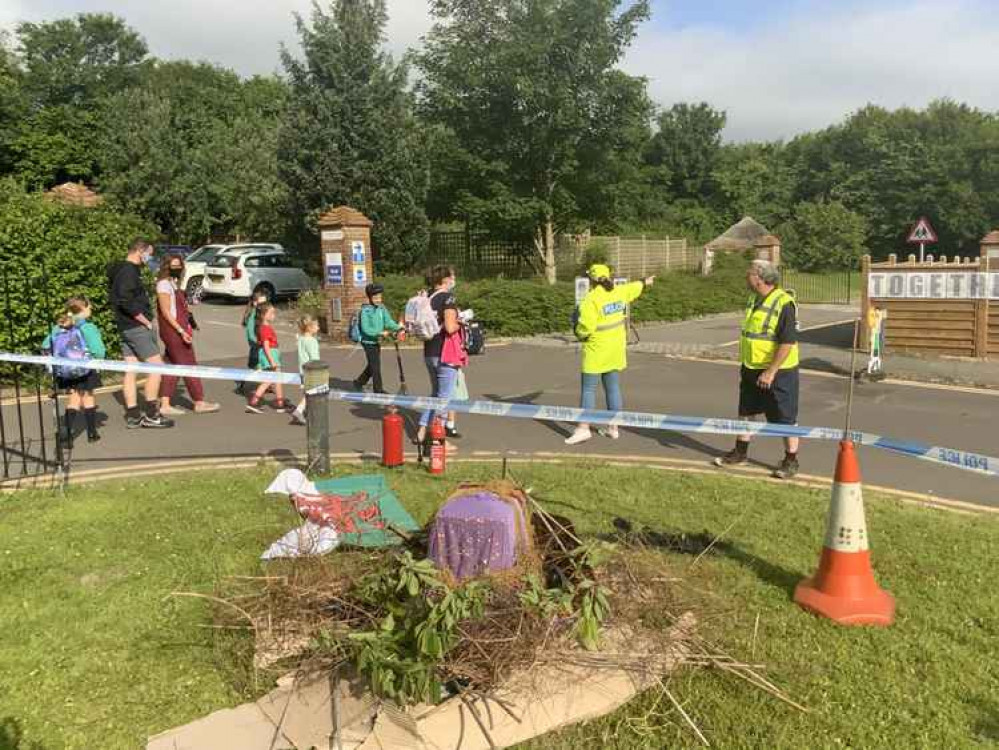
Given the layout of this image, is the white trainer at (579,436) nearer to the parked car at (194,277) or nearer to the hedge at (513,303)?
the hedge at (513,303)

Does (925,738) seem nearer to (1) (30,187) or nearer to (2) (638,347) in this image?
(2) (638,347)

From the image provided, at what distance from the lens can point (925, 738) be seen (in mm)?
3146

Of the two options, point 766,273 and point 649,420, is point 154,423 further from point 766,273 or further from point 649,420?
point 766,273

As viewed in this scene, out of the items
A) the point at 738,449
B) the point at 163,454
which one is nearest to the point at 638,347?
the point at 738,449

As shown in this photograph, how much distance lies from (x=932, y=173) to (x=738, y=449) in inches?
1843

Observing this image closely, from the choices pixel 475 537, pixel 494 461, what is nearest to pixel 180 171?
pixel 494 461

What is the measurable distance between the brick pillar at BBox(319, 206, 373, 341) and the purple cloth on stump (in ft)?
42.3

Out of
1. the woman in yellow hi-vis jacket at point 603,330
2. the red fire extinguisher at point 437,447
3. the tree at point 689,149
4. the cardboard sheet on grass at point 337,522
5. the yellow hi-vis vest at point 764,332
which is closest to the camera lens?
the cardboard sheet on grass at point 337,522

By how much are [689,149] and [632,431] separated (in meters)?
57.1

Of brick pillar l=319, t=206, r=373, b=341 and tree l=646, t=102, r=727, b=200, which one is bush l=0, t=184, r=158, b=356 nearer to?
brick pillar l=319, t=206, r=373, b=341

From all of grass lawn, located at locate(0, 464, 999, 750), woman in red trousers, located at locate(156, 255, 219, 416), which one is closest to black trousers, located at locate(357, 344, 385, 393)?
woman in red trousers, located at locate(156, 255, 219, 416)

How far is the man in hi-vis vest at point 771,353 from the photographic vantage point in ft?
21.4

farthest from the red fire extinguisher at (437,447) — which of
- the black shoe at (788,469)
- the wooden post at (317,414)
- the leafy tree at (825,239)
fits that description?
the leafy tree at (825,239)

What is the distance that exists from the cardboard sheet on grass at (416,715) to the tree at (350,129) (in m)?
19.1
